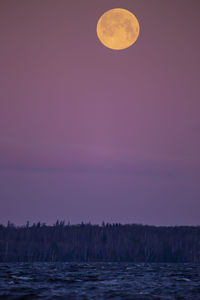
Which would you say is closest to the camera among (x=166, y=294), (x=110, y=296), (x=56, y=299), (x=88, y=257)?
(x=56, y=299)

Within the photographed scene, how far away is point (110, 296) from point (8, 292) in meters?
9.52

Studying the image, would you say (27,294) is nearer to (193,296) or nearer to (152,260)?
(193,296)

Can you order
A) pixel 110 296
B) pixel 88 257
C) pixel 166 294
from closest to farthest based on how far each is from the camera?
pixel 110 296
pixel 166 294
pixel 88 257

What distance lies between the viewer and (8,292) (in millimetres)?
33750

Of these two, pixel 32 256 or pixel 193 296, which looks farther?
pixel 32 256

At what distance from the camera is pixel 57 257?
196375 mm

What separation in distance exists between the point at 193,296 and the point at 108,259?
171 m

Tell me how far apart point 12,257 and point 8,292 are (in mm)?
163376

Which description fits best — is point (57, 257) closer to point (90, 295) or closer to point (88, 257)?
point (88, 257)

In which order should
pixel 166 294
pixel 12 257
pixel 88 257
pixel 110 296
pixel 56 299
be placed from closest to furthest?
pixel 56 299 → pixel 110 296 → pixel 166 294 → pixel 12 257 → pixel 88 257

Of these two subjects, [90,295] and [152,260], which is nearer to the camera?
[90,295]

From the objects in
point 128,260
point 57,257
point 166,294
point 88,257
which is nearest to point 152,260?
point 128,260

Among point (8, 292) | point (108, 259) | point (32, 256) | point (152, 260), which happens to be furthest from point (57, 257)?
point (8, 292)

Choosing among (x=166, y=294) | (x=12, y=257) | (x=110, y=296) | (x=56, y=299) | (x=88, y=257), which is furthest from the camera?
(x=88, y=257)
